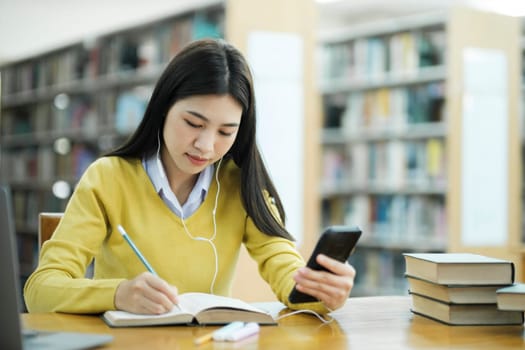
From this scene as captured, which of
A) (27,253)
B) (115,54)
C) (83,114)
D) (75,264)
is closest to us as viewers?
(75,264)

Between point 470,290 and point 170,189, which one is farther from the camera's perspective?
point 170,189

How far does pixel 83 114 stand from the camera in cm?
604

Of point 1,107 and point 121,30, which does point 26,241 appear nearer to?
point 1,107

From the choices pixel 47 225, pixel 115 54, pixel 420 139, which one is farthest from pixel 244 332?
pixel 115 54

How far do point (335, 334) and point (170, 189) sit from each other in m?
0.61

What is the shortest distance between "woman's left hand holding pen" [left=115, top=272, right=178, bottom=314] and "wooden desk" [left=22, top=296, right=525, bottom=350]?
43mm

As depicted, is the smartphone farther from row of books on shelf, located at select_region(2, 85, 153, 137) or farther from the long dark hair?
row of books on shelf, located at select_region(2, 85, 153, 137)

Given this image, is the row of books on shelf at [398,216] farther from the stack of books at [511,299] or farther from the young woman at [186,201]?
the stack of books at [511,299]

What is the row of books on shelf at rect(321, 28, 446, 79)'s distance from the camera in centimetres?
501

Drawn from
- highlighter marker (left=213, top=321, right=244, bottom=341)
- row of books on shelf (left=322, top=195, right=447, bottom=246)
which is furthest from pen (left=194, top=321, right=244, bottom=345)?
row of books on shelf (left=322, top=195, right=447, bottom=246)

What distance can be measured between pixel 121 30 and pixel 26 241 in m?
2.21

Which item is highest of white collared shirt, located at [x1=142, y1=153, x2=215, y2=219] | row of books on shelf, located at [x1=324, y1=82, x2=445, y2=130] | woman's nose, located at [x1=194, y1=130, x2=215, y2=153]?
row of books on shelf, located at [x1=324, y1=82, x2=445, y2=130]

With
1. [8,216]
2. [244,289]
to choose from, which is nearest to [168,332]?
[8,216]

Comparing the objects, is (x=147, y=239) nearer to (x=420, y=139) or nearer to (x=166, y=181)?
(x=166, y=181)
